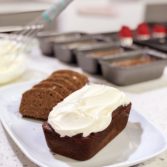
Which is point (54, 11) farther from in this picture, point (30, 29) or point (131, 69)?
point (131, 69)

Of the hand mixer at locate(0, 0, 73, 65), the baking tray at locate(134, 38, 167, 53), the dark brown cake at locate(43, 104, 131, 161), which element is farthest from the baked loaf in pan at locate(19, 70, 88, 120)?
the baking tray at locate(134, 38, 167, 53)

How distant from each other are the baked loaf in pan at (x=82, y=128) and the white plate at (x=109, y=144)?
0.05 ft

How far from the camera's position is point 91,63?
2.98ft

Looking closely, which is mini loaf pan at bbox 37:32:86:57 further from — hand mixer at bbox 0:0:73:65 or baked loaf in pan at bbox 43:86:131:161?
baked loaf in pan at bbox 43:86:131:161

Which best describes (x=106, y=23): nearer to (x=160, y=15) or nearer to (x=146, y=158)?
(x=160, y=15)

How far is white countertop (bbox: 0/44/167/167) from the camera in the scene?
56 centimetres

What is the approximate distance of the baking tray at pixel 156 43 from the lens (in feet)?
3.64

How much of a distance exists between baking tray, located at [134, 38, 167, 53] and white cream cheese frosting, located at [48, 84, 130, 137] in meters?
0.54

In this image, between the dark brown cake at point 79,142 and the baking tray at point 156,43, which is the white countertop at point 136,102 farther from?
the baking tray at point 156,43

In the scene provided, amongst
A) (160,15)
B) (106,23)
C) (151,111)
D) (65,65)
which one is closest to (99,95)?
(151,111)

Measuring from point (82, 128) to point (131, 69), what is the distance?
14.0 inches

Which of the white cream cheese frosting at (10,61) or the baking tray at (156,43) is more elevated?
the white cream cheese frosting at (10,61)

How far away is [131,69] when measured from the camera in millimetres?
835

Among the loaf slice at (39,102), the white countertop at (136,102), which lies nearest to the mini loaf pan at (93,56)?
the white countertop at (136,102)
